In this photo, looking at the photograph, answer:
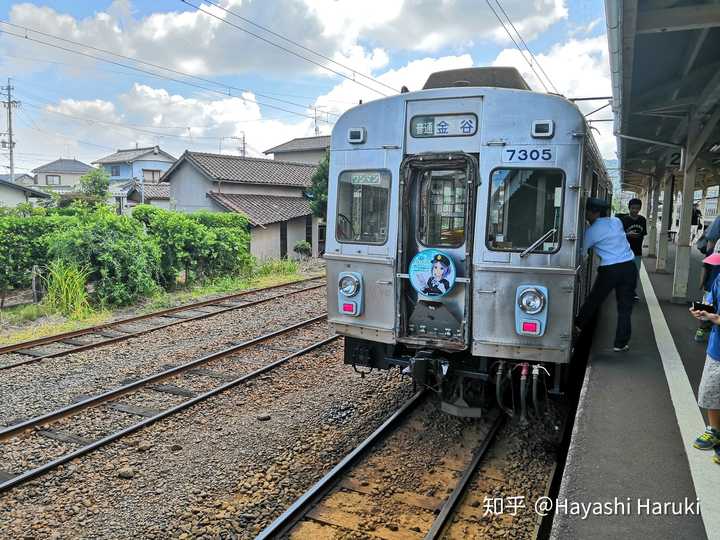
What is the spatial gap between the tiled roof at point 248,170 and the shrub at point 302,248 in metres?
3.94

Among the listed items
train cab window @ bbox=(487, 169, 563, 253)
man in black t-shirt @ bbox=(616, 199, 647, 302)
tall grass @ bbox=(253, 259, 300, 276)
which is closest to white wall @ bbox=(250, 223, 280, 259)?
tall grass @ bbox=(253, 259, 300, 276)

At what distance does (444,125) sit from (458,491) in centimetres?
324

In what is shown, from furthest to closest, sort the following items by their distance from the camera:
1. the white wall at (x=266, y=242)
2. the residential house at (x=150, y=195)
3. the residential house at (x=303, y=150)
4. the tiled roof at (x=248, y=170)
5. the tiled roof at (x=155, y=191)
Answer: the residential house at (x=303, y=150), the tiled roof at (x=155, y=191), the residential house at (x=150, y=195), the tiled roof at (x=248, y=170), the white wall at (x=266, y=242)

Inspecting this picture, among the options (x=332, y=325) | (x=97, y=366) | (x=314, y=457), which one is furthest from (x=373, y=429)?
(x=97, y=366)

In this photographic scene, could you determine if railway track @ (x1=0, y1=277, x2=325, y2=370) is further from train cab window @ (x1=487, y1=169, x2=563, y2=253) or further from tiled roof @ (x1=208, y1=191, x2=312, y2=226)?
tiled roof @ (x1=208, y1=191, x2=312, y2=226)

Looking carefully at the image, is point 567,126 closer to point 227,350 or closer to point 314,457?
point 314,457

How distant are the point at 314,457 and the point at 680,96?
8.88 m

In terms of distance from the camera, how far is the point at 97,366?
808 centimetres

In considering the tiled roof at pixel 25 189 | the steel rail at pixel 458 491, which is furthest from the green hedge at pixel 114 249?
the tiled roof at pixel 25 189

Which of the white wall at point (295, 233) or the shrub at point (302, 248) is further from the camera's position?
the white wall at point (295, 233)

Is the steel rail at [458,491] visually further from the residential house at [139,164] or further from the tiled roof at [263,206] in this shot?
the residential house at [139,164]

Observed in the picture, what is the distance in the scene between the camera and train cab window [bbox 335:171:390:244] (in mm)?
5398

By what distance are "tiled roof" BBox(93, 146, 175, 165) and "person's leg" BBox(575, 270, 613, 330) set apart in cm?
6028

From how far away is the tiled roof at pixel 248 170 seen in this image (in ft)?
84.1
